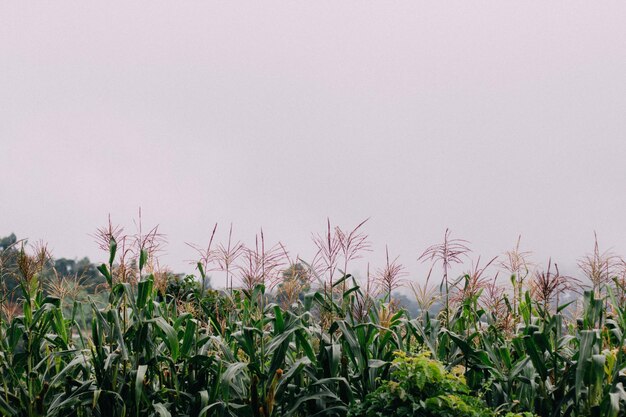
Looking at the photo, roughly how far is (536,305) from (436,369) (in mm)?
1405

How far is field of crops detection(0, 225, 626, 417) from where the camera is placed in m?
4.01

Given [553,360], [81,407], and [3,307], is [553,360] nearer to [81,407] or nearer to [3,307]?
[81,407]

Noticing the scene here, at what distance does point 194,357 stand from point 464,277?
192cm

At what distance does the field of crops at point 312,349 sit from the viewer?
13.1 feet

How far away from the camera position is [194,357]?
13.5 ft

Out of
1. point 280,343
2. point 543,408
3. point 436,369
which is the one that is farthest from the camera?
point 543,408

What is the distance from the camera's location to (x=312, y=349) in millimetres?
4250

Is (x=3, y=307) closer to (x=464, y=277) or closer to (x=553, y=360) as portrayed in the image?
(x=464, y=277)

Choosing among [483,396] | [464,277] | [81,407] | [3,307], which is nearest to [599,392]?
[483,396]

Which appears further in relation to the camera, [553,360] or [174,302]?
[174,302]

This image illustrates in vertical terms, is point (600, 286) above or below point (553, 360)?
above

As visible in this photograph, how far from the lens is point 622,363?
4.24 m

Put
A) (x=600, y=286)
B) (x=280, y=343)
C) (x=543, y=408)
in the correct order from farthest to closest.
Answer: (x=600, y=286) < (x=543, y=408) < (x=280, y=343)

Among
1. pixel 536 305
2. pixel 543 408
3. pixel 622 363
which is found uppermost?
pixel 536 305
